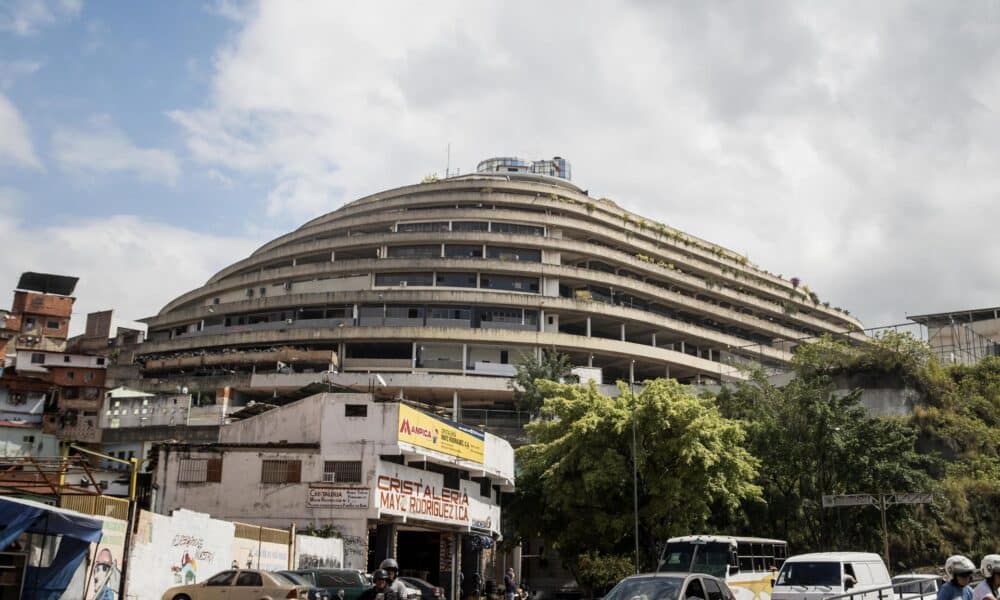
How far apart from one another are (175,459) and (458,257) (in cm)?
3779

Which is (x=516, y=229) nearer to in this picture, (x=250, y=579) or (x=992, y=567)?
(x=250, y=579)

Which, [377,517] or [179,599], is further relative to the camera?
[377,517]

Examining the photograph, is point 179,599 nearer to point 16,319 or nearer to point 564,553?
point 564,553

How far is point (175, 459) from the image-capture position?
103 feet

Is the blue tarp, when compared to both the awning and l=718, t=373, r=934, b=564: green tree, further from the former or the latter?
the awning

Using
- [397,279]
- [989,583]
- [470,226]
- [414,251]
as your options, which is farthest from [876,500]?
[414,251]

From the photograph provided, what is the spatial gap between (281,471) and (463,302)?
33.5 meters

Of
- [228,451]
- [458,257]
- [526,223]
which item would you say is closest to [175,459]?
[228,451]

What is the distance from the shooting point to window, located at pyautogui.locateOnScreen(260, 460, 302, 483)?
100 ft

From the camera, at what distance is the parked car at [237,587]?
64.4 feet

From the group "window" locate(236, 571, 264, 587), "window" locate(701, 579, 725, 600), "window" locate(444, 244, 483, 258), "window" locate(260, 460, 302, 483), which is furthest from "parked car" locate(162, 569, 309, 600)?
"window" locate(444, 244, 483, 258)

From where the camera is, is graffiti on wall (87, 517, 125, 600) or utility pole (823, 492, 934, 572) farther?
utility pole (823, 492, 934, 572)

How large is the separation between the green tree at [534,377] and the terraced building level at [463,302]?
148 inches

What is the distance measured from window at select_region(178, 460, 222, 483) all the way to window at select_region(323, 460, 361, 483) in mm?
3697
